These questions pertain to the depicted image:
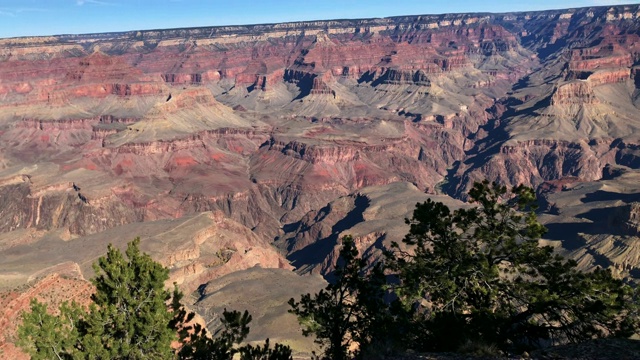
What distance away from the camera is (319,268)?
10425 centimetres

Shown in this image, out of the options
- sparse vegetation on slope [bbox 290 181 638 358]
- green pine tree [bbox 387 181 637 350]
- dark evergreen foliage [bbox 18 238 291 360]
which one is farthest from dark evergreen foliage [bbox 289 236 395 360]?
dark evergreen foliage [bbox 18 238 291 360]

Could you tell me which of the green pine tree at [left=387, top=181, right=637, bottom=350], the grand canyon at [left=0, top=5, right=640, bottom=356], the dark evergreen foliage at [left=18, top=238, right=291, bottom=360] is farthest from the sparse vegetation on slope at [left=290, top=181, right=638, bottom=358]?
the grand canyon at [left=0, top=5, right=640, bottom=356]

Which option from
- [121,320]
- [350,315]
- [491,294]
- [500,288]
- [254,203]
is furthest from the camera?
[254,203]

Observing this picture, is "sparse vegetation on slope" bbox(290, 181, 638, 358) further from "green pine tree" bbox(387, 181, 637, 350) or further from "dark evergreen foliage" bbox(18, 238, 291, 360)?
"dark evergreen foliage" bbox(18, 238, 291, 360)

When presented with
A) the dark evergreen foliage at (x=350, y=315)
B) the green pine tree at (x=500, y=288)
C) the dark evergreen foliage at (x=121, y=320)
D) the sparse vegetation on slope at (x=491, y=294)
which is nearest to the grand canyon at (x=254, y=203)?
the dark evergreen foliage at (x=121, y=320)

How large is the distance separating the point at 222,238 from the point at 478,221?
8049 cm

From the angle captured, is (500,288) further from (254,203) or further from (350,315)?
(254,203)

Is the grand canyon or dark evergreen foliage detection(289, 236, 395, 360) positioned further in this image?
the grand canyon

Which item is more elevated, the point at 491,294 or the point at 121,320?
the point at 121,320

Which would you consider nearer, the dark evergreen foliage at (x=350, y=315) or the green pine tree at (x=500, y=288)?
the green pine tree at (x=500, y=288)

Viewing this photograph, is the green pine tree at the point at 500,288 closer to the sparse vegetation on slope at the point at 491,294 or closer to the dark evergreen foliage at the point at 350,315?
the sparse vegetation on slope at the point at 491,294

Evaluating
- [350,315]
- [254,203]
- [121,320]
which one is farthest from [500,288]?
[254,203]

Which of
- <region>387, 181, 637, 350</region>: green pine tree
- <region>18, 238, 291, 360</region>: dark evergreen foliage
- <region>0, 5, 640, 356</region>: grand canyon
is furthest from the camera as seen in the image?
<region>0, 5, 640, 356</region>: grand canyon

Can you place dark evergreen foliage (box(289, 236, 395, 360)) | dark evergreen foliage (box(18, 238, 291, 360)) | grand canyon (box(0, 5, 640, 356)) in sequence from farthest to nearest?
grand canyon (box(0, 5, 640, 356))
dark evergreen foliage (box(289, 236, 395, 360))
dark evergreen foliage (box(18, 238, 291, 360))
